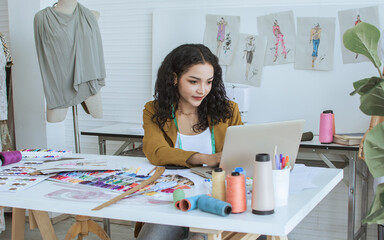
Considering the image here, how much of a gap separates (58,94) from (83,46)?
38cm

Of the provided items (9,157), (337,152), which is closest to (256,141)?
(9,157)

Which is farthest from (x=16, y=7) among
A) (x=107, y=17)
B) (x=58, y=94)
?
(x=58, y=94)

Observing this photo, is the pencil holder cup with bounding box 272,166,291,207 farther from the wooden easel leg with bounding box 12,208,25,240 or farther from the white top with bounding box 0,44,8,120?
the white top with bounding box 0,44,8,120

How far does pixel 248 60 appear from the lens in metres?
3.46

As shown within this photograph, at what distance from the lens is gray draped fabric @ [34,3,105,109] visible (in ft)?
10.4

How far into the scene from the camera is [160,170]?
1.91 metres

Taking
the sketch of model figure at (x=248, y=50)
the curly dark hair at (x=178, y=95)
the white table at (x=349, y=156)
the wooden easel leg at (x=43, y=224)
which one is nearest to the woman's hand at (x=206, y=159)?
the curly dark hair at (x=178, y=95)

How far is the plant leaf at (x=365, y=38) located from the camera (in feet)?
5.01

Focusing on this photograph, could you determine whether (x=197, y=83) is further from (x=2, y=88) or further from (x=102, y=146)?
(x=2, y=88)

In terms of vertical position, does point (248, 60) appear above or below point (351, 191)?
above

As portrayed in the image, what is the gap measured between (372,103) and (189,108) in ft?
3.16

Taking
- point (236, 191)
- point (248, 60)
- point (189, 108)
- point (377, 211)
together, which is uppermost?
point (248, 60)

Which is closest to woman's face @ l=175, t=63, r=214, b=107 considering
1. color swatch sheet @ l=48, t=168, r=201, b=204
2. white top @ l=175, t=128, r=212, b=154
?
white top @ l=175, t=128, r=212, b=154

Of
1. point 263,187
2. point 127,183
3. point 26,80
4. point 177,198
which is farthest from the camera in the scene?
point 26,80
